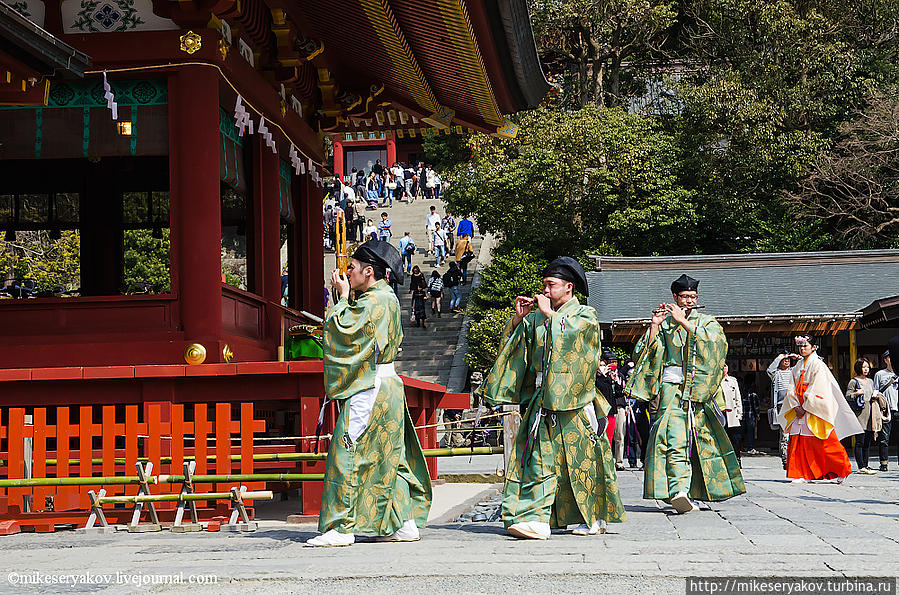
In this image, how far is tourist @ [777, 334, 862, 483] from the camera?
1263cm

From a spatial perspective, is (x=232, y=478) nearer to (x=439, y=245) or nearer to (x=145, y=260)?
(x=145, y=260)

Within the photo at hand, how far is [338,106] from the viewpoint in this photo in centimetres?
1423

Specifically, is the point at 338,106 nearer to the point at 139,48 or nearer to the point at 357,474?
the point at 139,48

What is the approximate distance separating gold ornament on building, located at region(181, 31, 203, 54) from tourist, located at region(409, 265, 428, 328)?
60.4 ft

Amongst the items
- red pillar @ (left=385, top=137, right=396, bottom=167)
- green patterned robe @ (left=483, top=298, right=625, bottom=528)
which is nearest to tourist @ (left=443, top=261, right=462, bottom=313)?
red pillar @ (left=385, top=137, right=396, bottom=167)

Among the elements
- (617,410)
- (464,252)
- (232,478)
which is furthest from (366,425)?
(464,252)

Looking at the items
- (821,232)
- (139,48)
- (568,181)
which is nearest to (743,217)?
(821,232)

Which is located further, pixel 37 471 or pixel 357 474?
pixel 37 471

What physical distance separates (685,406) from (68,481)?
4.73 m

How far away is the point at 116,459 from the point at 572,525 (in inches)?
141

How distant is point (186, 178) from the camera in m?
9.86

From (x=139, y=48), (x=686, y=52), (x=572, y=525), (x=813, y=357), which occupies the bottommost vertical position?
(x=572, y=525)

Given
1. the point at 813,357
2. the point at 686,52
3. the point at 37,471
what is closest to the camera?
the point at 37,471

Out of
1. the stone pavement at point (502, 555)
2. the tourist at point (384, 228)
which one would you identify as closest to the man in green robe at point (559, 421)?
the stone pavement at point (502, 555)
